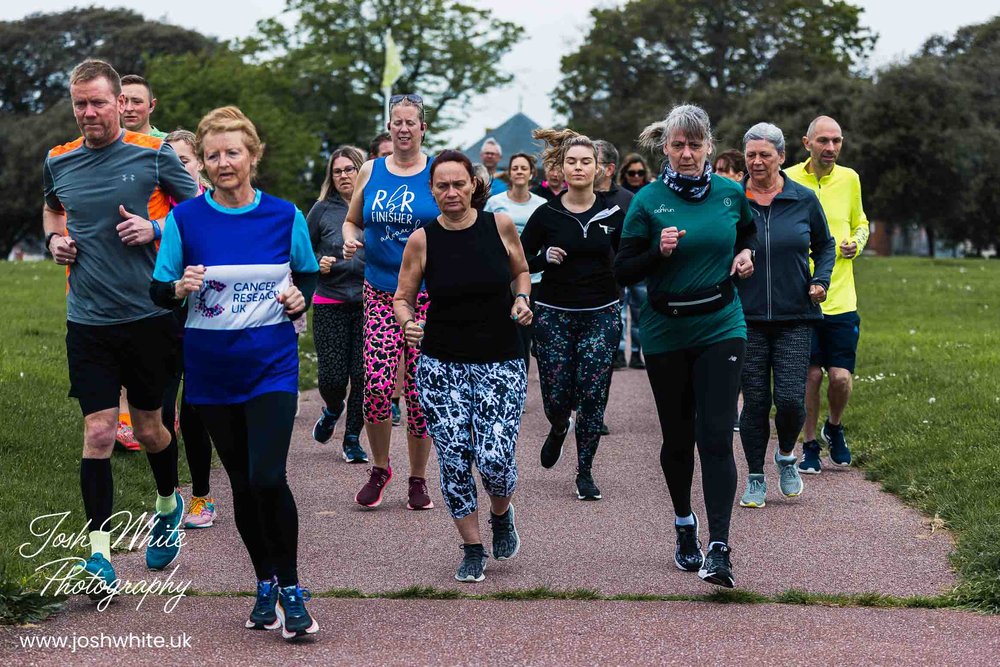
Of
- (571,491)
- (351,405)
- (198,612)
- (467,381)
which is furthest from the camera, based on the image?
(351,405)

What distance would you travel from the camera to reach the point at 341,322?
31.8ft

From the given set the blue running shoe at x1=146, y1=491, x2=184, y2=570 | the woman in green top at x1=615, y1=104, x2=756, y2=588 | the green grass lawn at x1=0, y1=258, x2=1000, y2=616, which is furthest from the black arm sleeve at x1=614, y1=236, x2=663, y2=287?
the blue running shoe at x1=146, y1=491, x2=184, y2=570

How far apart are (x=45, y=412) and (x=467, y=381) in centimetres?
486

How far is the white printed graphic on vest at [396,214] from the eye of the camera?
25.7ft

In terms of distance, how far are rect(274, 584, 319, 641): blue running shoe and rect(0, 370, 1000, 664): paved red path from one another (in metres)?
0.08

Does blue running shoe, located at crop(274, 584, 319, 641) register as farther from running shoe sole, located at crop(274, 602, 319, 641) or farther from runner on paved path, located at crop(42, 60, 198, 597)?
runner on paved path, located at crop(42, 60, 198, 597)

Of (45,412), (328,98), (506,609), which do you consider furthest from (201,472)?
(328,98)

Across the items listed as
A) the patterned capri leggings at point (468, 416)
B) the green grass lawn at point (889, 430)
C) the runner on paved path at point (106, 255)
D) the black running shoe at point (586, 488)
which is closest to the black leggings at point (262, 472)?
the runner on paved path at point (106, 255)

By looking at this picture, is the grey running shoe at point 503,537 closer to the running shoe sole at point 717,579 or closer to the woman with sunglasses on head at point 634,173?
the running shoe sole at point 717,579

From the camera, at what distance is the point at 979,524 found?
7.04 metres

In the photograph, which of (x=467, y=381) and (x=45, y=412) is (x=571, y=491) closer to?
(x=467, y=381)

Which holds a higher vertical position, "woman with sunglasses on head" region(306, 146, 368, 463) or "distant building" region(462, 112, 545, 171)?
"distant building" region(462, 112, 545, 171)

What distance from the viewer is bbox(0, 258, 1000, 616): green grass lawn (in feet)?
23.1

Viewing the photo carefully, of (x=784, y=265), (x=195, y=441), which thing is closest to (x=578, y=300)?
(x=784, y=265)
